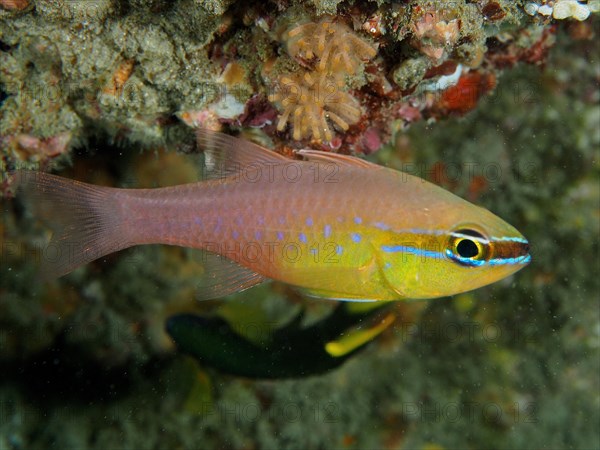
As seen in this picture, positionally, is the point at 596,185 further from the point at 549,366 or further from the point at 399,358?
the point at 399,358

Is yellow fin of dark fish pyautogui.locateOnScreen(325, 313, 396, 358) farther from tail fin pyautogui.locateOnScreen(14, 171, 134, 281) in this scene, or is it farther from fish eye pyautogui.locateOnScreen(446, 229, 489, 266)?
tail fin pyautogui.locateOnScreen(14, 171, 134, 281)

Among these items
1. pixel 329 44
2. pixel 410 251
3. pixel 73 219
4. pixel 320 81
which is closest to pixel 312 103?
pixel 320 81

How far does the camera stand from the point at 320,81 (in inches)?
114

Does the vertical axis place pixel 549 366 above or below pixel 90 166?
below

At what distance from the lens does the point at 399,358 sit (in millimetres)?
5586

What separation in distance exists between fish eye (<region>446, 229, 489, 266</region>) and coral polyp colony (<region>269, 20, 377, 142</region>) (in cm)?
111

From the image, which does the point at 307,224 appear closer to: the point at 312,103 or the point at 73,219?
the point at 312,103

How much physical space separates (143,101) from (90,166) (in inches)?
66.7

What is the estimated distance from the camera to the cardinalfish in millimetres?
2518

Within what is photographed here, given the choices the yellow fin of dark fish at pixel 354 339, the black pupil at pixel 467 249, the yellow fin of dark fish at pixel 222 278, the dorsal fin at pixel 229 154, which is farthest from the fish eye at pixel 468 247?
the yellow fin of dark fish at pixel 354 339

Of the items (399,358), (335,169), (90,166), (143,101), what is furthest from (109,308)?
(335,169)

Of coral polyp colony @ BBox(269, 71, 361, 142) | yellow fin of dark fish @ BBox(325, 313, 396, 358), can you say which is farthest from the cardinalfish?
yellow fin of dark fish @ BBox(325, 313, 396, 358)

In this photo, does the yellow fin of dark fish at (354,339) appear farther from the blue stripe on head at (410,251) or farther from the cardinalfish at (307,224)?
the blue stripe on head at (410,251)

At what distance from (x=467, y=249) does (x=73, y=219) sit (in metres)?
2.47
